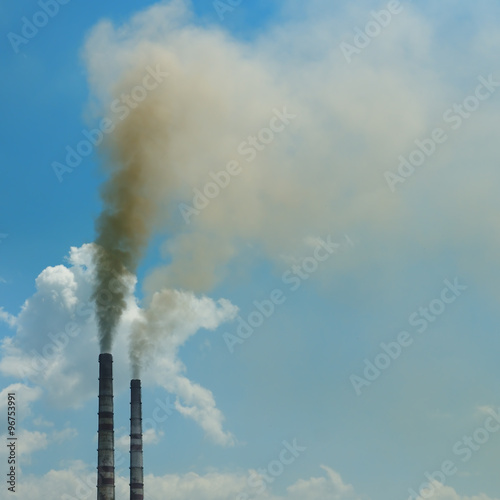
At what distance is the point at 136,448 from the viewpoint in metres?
49.2

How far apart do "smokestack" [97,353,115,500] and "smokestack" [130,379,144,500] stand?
631 cm

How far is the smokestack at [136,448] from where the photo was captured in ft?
159

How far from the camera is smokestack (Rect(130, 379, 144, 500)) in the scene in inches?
1907

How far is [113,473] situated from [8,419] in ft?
24.9

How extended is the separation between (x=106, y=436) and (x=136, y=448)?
6.96m

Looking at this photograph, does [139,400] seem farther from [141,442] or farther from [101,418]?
[101,418]

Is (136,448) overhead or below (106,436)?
overhead

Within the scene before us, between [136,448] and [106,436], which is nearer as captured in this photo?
[106,436]

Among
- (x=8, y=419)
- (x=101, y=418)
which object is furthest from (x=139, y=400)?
(x=8, y=419)

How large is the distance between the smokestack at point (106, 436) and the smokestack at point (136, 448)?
20.7 feet

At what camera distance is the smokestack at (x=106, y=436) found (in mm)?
42000

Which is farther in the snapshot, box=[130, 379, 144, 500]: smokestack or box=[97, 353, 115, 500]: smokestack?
box=[130, 379, 144, 500]: smokestack

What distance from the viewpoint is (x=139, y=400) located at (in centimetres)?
5047

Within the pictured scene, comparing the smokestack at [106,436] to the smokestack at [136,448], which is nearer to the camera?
the smokestack at [106,436]
